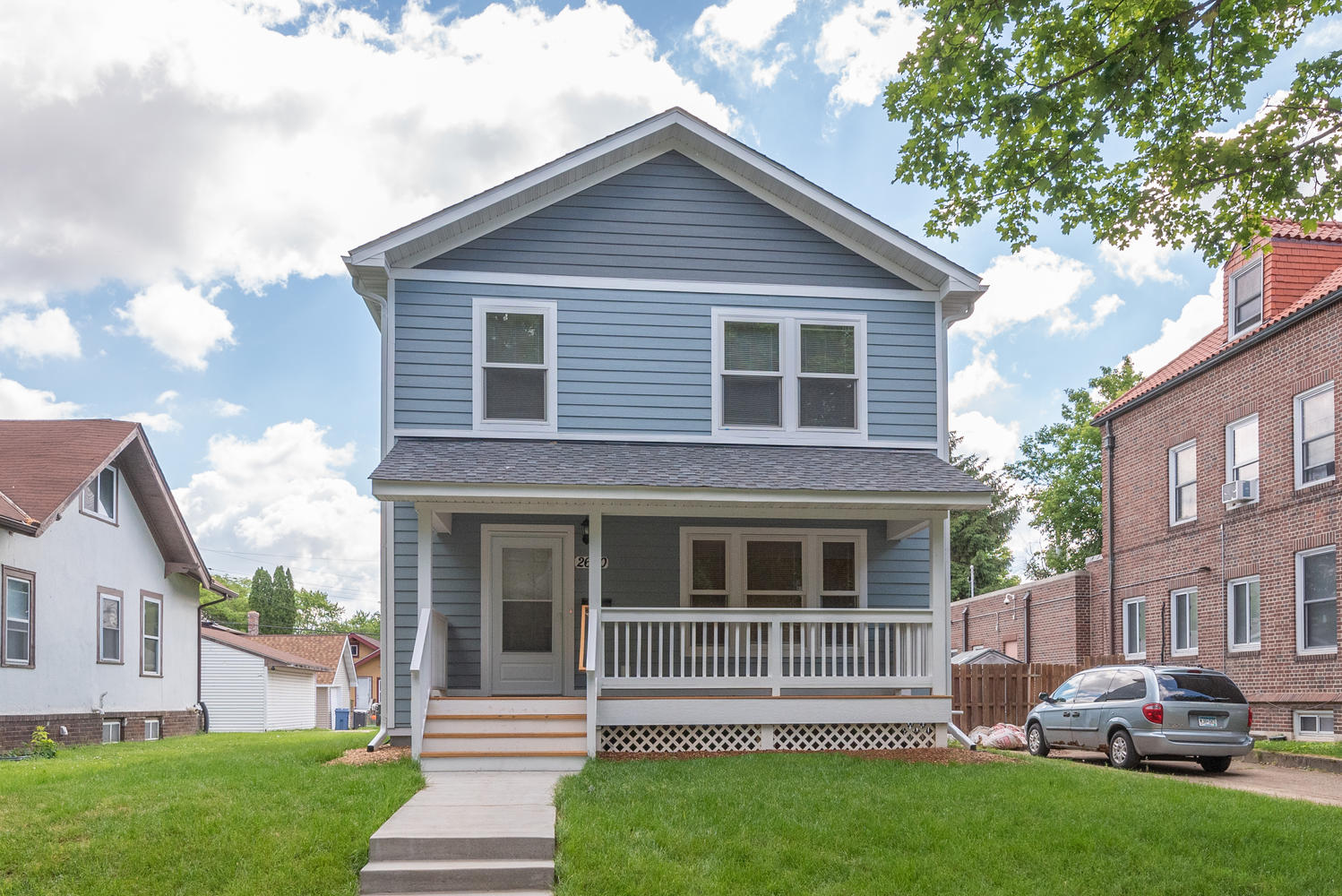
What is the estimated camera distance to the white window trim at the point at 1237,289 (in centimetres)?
2039

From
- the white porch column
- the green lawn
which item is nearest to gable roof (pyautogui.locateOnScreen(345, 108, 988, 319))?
the white porch column

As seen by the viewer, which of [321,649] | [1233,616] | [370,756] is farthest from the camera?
[321,649]

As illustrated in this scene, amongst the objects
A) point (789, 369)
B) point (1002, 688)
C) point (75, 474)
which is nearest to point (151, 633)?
point (75, 474)

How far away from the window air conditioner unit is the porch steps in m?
13.2

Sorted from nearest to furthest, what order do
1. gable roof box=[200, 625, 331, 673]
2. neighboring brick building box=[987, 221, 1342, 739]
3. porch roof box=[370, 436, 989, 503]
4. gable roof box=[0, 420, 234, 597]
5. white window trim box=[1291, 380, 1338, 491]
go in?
porch roof box=[370, 436, 989, 503], gable roof box=[0, 420, 234, 597], neighboring brick building box=[987, 221, 1342, 739], white window trim box=[1291, 380, 1338, 491], gable roof box=[200, 625, 331, 673]

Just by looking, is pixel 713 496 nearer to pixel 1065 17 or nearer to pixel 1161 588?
→ pixel 1065 17

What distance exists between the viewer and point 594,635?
11727 mm

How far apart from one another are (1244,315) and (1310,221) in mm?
11040

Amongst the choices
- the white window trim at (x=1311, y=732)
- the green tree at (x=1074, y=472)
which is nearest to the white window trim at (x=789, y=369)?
the white window trim at (x=1311, y=732)

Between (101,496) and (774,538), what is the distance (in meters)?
12.4

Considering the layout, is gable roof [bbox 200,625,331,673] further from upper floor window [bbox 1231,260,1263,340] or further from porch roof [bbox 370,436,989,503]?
upper floor window [bbox 1231,260,1263,340]

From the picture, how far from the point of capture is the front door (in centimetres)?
1375

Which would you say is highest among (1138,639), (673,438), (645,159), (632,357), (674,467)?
(645,159)

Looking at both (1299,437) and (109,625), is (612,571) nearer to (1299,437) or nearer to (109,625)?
(109,625)
